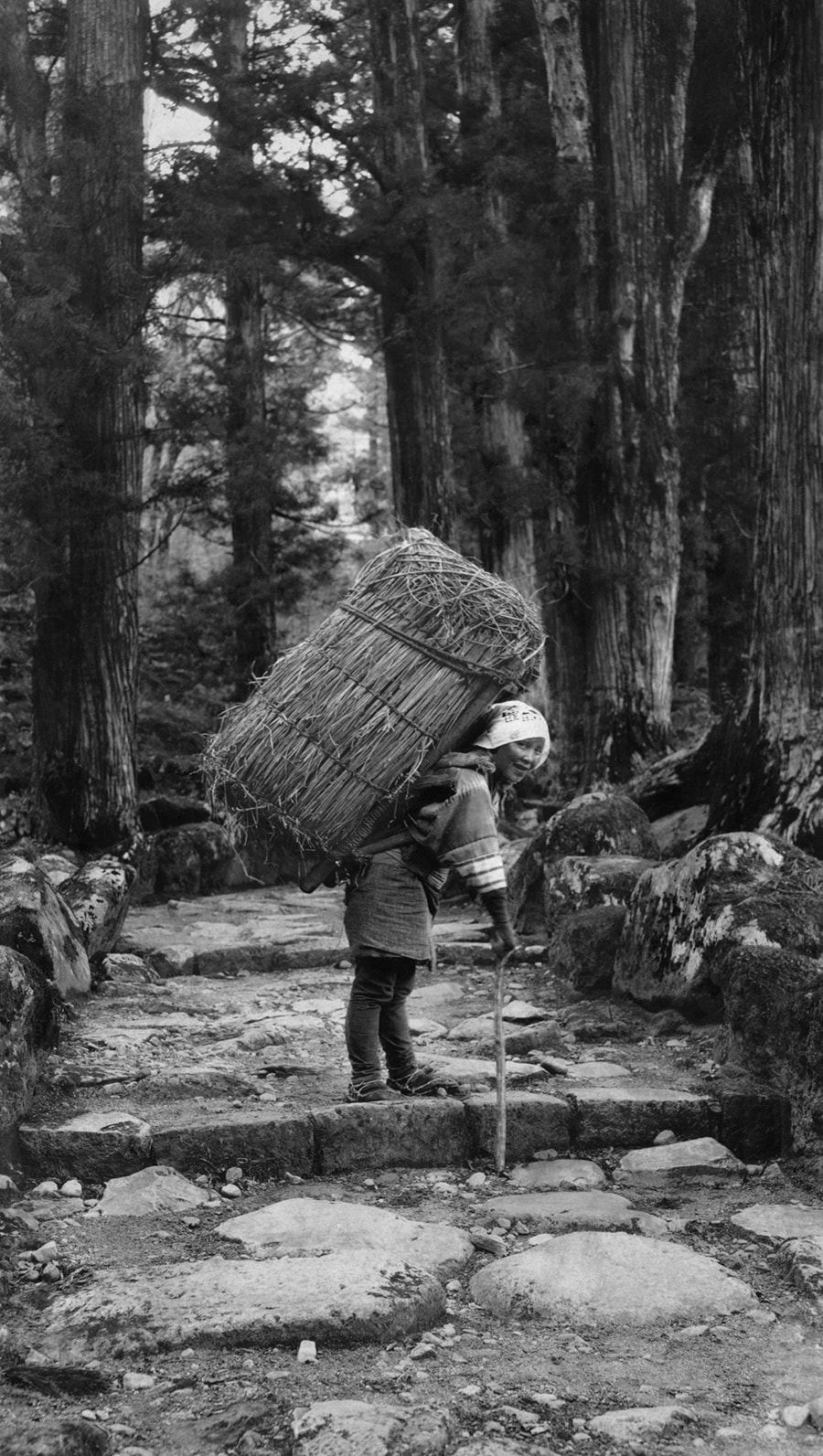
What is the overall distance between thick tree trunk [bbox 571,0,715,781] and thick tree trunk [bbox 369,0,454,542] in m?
1.76

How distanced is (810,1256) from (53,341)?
8.48m

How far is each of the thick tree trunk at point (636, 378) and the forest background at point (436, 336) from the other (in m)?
0.03

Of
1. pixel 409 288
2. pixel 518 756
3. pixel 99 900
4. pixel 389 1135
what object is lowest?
pixel 389 1135

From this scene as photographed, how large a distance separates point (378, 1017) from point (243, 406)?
9.23 meters

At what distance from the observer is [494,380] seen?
14.6 m

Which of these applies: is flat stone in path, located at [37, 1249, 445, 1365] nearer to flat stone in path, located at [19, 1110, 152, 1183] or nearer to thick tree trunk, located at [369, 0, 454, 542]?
flat stone in path, located at [19, 1110, 152, 1183]

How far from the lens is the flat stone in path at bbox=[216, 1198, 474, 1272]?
343 centimetres

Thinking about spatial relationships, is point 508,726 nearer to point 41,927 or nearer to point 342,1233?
point 342,1233

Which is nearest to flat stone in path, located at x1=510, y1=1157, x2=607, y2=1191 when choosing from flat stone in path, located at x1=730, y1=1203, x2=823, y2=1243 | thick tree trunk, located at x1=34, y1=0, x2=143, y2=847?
flat stone in path, located at x1=730, y1=1203, x2=823, y2=1243

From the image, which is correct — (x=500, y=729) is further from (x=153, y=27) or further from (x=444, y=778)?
(x=153, y=27)

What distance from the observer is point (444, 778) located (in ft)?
15.0

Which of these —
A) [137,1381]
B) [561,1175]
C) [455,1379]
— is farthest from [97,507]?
[455,1379]

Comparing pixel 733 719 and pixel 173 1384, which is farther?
pixel 733 719

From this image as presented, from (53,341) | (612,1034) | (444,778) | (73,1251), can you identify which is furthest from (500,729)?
(53,341)
